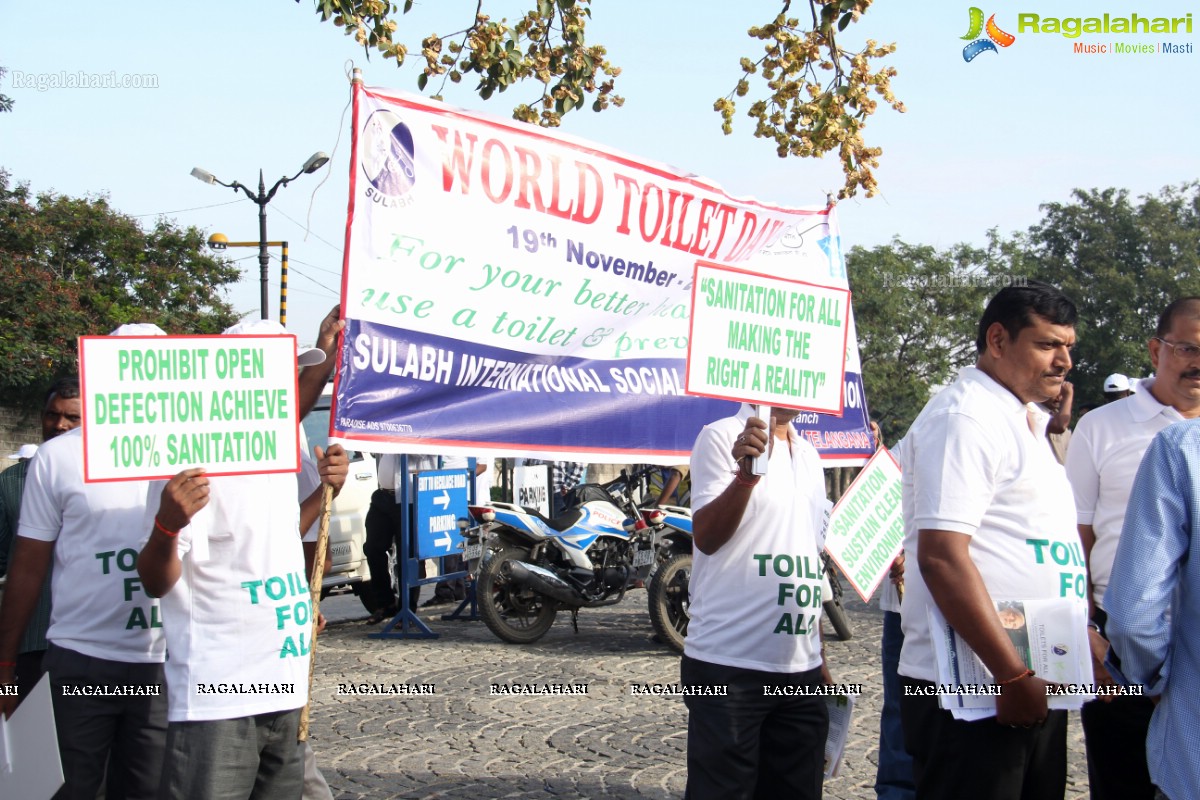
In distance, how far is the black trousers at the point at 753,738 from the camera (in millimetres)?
3676

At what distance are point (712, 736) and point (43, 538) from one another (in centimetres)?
229

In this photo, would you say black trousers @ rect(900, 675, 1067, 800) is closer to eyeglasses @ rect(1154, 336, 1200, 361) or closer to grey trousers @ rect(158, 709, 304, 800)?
eyeglasses @ rect(1154, 336, 1200, 361)

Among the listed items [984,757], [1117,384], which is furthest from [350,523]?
[984,757]

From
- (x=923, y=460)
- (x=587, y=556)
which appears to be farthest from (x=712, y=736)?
(x=587, y=556)

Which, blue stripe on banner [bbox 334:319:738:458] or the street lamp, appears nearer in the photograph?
blue stripe on banner [bbox 334:319:738:458]

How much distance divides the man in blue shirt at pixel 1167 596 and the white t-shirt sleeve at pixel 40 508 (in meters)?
3.23

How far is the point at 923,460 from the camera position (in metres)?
3.15

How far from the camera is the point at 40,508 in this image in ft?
13.0

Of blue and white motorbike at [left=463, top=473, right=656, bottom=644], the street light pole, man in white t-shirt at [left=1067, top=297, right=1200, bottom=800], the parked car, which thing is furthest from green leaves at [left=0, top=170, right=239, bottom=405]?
man in white t-shirt at [left=1067, top=297, right=1200, bottom=800]

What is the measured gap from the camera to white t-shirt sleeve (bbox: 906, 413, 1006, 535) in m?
3.03

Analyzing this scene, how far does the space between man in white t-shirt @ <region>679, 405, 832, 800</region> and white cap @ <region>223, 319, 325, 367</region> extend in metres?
1.31

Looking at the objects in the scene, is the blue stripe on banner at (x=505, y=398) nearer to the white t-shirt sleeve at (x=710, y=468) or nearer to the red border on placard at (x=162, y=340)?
the red border on placard at (x=162, y=340)

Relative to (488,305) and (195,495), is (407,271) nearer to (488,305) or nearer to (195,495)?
(488,305)
